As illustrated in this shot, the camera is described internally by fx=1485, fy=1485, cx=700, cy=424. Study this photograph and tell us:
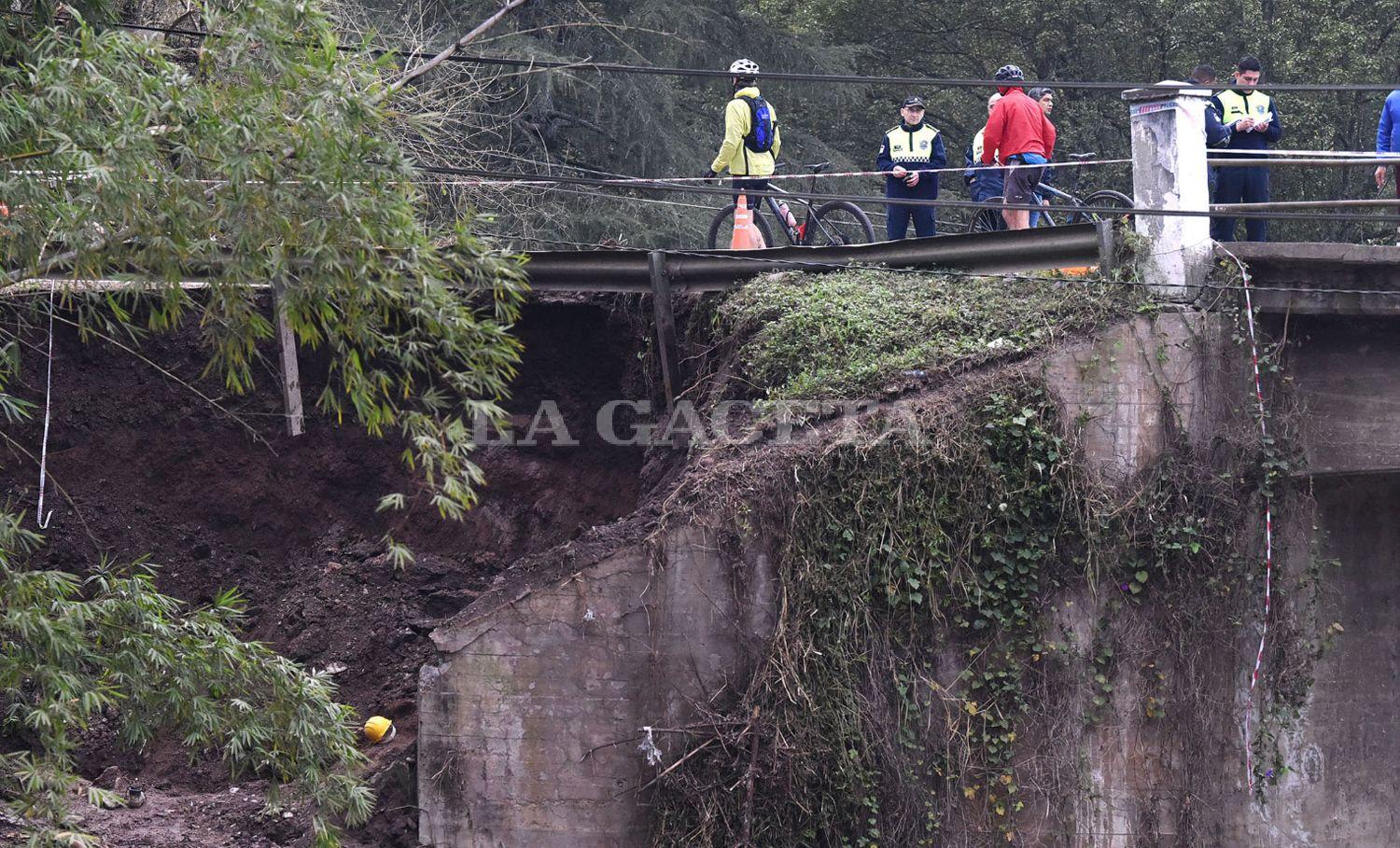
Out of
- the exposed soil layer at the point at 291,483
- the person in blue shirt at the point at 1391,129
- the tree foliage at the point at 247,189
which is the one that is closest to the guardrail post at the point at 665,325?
the exposed soil layer at the point at 291,483

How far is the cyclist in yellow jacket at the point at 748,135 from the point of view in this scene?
11.8 metres

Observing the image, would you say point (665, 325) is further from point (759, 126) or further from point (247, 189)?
point (247, 189)

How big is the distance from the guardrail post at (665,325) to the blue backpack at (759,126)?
5.07ft

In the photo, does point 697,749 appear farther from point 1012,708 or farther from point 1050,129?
point 1050,129

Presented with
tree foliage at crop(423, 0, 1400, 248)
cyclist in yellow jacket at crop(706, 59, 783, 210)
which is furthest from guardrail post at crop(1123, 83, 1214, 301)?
Result: tree foliage at crop(423, 0, 1400, 248)

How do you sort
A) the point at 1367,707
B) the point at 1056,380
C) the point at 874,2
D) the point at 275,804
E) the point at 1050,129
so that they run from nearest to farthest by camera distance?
1. the point at 275,804
2. the point at 1056,380
3. the point at 1367,707
4. the point at 1050,129
5. the point at 874,2

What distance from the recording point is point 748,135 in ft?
39.4

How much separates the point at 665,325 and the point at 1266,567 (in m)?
4.59

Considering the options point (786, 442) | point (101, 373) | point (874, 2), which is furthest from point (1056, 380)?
point (874, 2)

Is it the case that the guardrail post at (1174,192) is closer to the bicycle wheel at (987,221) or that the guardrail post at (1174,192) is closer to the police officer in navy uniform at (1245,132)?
the police officer in navy uniform at (1245,132)

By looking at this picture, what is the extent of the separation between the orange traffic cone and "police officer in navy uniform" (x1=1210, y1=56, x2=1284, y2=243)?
11.5 feet

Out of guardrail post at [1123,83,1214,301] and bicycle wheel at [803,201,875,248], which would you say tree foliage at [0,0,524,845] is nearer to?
guardrail post at [1123,83,1214,301]

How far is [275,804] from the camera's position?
7.61m

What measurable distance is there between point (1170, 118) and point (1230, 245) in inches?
36.4
